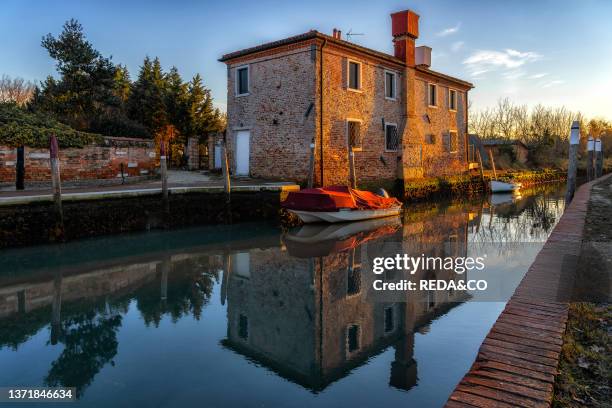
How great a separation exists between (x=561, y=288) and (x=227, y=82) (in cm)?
1931

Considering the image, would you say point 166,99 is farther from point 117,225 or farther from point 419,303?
point 419,303

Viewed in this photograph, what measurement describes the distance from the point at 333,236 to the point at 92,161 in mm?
9777

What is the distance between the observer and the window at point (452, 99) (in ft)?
94.1

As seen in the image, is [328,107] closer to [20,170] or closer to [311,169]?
[311,169]

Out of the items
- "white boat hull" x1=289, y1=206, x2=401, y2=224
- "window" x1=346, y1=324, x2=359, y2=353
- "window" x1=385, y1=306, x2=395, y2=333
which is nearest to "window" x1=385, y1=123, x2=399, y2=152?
"white boat hull" x1=289, y1=206, x2=401, y2=224

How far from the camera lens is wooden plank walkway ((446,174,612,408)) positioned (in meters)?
2.88

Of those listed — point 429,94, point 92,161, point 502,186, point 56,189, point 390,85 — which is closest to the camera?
point 56,189

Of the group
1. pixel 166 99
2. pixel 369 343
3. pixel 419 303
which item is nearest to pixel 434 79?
pixel 166 99

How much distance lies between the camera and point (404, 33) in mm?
23219

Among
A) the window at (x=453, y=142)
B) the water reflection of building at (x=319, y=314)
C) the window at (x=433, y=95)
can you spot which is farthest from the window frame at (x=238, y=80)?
the window at (x=453, y=142)

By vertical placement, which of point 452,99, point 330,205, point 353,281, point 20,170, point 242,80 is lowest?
point 353,281

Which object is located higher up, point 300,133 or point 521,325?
point 300,133

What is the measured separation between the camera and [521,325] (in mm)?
3904

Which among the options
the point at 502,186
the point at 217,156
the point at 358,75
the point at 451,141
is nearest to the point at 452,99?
the point at 451,141
